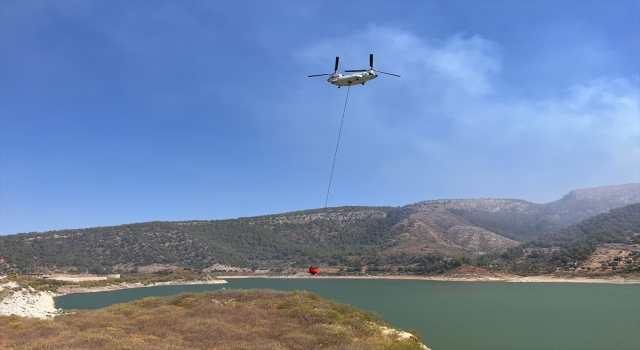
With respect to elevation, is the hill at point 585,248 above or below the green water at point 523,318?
above

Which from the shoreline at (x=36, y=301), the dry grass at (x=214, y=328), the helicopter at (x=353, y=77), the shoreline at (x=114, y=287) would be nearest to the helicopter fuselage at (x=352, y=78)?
the helicopter at (x=353, y=77)

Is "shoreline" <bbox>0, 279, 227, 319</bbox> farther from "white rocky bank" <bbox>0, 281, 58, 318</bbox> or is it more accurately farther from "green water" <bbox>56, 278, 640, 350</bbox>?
"green water" <bbox>56, 278, 640, 350</bbox>

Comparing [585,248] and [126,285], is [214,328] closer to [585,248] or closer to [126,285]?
[126,285]

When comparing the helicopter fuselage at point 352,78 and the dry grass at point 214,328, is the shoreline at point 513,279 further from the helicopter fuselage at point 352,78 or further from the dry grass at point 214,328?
the helicopter fuselage at point 352,78

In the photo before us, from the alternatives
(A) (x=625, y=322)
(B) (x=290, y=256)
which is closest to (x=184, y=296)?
(A) (x=625, y=322)

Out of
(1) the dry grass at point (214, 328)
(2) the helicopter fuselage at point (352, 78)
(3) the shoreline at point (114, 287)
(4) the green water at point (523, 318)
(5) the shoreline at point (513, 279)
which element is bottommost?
(3) the shoreline at point (114, 287)

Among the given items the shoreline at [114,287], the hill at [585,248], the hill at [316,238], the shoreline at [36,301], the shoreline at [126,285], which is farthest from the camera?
the hill at [316,238]

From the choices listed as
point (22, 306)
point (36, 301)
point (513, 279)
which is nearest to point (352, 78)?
point (22, 306)

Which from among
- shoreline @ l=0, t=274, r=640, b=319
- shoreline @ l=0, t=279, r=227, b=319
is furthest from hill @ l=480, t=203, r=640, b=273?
shoreline @ l=0, t=279, r=227, b=319
